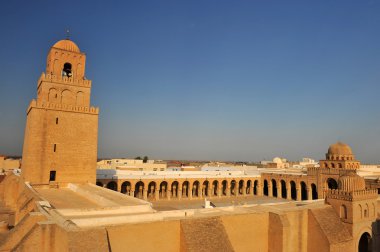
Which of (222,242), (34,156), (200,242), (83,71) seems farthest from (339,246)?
(83,71)

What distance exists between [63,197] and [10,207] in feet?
43.1

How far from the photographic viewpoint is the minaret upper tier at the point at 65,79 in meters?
→ 21.5

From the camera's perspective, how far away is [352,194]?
1675cm

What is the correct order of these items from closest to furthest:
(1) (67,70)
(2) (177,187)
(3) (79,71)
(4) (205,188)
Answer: (3) (79,71) < (1) (67,70) < (2) (177,187) < (4) (205,188)

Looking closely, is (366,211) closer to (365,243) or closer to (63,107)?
(365,243)

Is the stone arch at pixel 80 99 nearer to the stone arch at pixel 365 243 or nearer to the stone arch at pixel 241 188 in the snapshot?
the stone arch at pixel 365 243

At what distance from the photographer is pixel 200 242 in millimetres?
11648

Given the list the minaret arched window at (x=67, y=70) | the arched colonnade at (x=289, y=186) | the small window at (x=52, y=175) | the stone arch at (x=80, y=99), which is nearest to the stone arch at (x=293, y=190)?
the arched colonnade at (x=289, y=186)

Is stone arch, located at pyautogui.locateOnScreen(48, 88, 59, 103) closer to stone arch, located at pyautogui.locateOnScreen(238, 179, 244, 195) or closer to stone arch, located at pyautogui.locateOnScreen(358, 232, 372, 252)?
stone arch, located at pyautogui.locateOnScreen(358, 232, 372, 252)

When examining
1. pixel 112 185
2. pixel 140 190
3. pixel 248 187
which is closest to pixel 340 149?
pixel 248 187

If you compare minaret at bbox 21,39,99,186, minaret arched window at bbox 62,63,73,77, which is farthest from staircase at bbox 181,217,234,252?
minaret arched window at bbox 62,63,73,77

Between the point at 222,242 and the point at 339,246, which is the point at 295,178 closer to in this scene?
the point at 339,246

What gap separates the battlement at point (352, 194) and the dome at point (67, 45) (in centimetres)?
2131

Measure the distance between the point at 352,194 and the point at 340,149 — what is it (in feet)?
68.4
